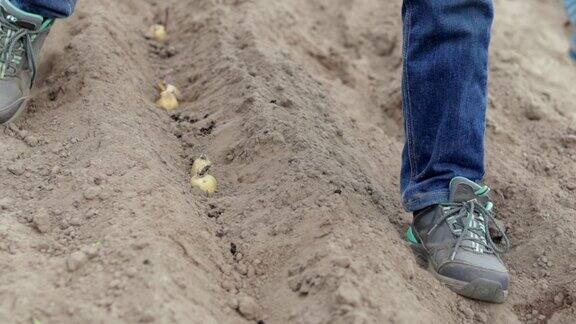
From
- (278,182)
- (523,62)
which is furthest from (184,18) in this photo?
(523,62)

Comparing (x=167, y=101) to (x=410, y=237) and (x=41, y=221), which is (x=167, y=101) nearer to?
(x=41, y=221)

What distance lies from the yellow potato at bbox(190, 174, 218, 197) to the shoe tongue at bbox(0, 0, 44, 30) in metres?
0.87

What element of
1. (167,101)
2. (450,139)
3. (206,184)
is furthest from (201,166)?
(450,139)

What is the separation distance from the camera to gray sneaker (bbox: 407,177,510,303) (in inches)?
94.7

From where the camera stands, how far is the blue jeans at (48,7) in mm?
2689

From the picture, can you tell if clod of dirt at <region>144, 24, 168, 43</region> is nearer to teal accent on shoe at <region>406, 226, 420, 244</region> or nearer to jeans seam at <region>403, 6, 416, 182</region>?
jeans seam at <region>403, 6, 416, 182</region>

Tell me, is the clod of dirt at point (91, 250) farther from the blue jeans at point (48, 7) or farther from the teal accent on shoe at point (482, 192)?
the teal accent on shoe at point (482, 192)

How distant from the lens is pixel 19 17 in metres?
2.74

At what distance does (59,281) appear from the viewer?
2041mm

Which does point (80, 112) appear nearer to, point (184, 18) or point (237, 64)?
point (237, 64)

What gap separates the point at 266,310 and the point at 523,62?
2.74m

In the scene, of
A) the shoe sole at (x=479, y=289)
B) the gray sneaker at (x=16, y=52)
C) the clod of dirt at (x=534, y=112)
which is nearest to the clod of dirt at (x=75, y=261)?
the gray sneaker at (x=16, y=52)

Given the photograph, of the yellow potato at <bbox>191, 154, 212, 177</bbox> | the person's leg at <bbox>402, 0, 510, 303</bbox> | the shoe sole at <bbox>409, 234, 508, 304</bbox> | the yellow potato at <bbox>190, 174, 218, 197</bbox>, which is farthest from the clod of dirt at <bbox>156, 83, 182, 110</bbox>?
the shoe sole at <bbox>409, 234, 508, 304</bbox>

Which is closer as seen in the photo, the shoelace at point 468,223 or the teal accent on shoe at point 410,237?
the shoelace at point 468,223
